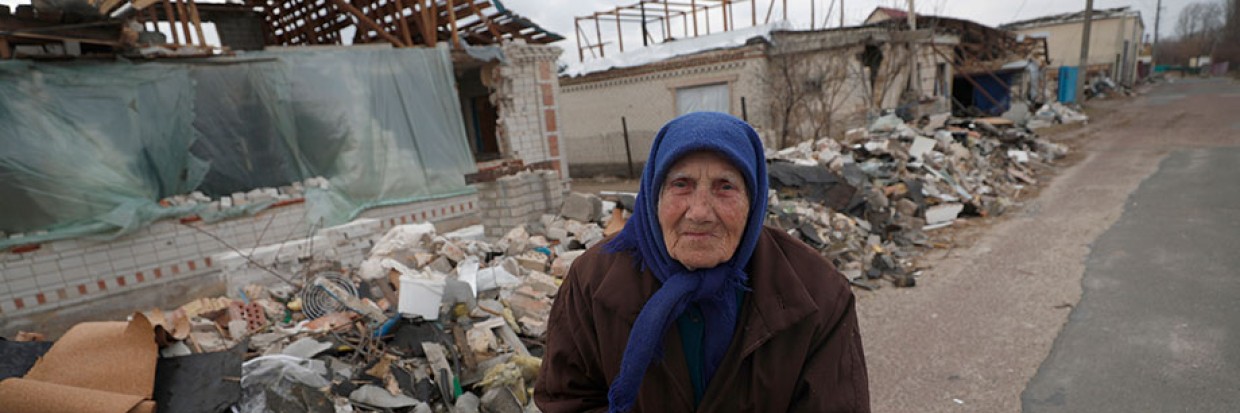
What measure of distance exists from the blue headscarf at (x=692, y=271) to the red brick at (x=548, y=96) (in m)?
9.37

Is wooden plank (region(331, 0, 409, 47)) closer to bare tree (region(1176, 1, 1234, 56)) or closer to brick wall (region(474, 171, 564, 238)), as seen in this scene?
brick wall (region(474, 171, 564, 238))

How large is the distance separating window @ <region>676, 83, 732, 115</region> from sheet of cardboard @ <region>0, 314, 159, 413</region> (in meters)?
11.7

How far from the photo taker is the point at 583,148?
17.3m

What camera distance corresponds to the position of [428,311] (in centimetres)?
363

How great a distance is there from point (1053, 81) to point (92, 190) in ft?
111

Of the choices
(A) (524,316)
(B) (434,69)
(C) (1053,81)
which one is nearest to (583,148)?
(B) (434,69)

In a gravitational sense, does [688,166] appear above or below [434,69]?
below

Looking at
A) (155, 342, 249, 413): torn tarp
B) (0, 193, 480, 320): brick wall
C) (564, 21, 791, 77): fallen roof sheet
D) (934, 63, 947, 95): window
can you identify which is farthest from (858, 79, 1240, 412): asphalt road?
(934, 63, 947, 95): window

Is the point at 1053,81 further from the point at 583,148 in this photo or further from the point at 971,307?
the point at 971,307

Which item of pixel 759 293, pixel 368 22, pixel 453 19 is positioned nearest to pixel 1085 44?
pixel 453 19

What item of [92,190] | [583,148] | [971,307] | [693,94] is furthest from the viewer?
[583,148]

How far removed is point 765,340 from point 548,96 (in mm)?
9746

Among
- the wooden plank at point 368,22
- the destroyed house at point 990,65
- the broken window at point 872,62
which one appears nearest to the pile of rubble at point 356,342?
the wooden plank at point 368,22

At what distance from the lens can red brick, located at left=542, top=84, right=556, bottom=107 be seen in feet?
34.7
